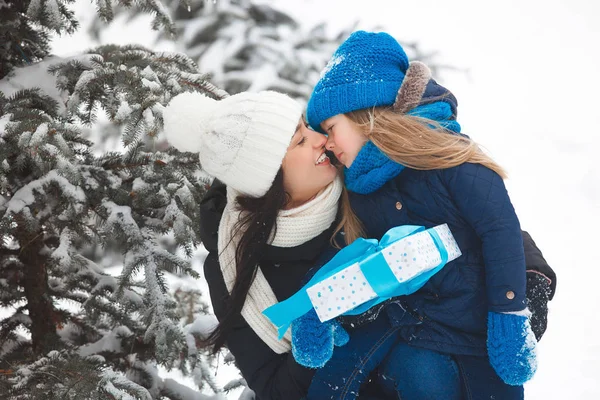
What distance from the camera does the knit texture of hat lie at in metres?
2.04

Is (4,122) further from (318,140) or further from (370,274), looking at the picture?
(370,274)

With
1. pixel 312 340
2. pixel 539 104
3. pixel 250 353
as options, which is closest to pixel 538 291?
pixel 312 340

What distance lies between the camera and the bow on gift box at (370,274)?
185 centimetres

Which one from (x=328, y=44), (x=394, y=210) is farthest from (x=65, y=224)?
(x=328, y=44)

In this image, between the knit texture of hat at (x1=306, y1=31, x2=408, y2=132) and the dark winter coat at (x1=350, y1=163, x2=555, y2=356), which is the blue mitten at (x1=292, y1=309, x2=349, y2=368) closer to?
the dark winter coat at (x1=350, y1=163, x2=555, y2=356)

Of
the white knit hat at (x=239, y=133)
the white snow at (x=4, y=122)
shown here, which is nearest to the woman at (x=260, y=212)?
the white knit hat at (x=239, y=133)

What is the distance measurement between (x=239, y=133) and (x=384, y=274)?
75 cm

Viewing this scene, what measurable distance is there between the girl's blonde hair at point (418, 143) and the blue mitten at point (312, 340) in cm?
66

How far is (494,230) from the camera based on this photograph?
1883 mm

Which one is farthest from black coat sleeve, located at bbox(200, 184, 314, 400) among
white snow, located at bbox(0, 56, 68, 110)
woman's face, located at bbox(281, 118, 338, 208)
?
white snow, located at bbox(0, 56, 68, 110)

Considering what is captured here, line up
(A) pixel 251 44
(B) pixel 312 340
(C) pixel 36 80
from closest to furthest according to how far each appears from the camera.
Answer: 1. (B) pixel 312 340
2. (C) pixel 36 80
3. (A) pixel 251 44

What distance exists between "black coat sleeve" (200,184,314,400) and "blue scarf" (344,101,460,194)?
2.03 feet

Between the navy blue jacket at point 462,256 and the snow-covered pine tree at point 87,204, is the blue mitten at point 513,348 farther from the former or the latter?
the snow-covered pine tree at point 87,204

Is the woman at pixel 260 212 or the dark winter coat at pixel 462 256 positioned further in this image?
the woman at pixel 260 212
